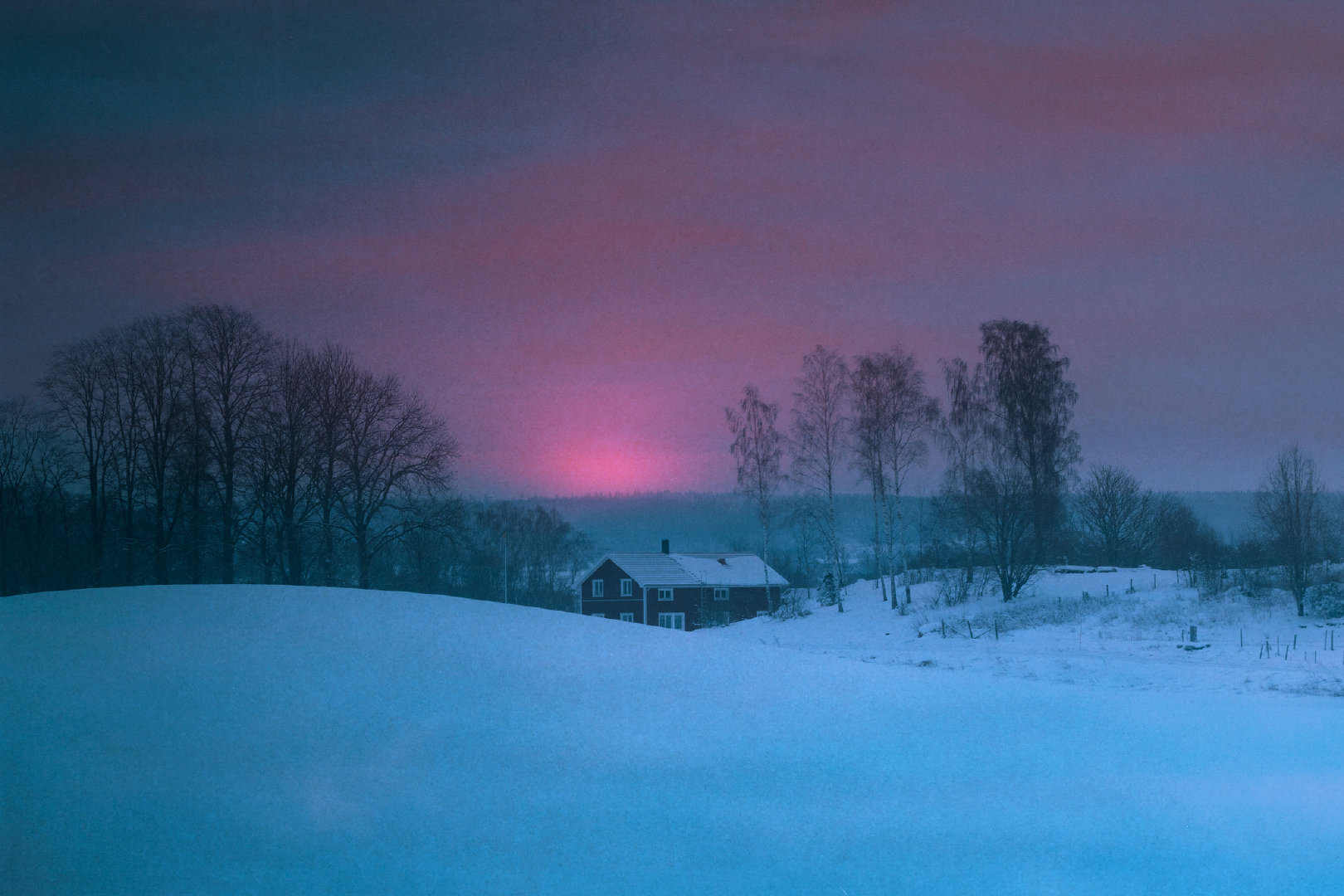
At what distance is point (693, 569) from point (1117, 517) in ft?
48.6

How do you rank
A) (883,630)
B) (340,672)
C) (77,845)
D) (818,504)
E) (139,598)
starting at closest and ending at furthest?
1. (77,845)
2. (340,672)
3. (139,598)
4. (883,630)
5. (818,504)

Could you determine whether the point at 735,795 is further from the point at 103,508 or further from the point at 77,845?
the point at 103,508

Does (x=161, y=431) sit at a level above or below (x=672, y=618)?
above

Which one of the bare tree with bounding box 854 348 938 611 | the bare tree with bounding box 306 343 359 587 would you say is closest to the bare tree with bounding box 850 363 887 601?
the bare tree with bounding box 854 348 938 611

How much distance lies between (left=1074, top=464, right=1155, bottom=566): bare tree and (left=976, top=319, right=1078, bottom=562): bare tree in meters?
5.69

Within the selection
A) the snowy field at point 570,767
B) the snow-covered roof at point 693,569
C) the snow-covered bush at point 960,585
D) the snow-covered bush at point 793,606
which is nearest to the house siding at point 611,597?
the snow-covered roof at point 693,569

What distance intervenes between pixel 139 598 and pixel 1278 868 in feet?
23.0

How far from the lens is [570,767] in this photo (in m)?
4.34

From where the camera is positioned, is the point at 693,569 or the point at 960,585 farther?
the point at 693,569

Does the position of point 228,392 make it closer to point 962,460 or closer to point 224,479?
point 224,479

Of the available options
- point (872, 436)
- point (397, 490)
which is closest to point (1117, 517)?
point (872, 436)

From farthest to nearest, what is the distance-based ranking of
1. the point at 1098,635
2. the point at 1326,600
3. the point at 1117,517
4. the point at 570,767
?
the point at 1117,517, the point at 1326,600, the point at 1098,635, the point at 570,767

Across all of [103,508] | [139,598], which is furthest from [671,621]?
[139,598]

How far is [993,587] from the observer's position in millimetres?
21719
